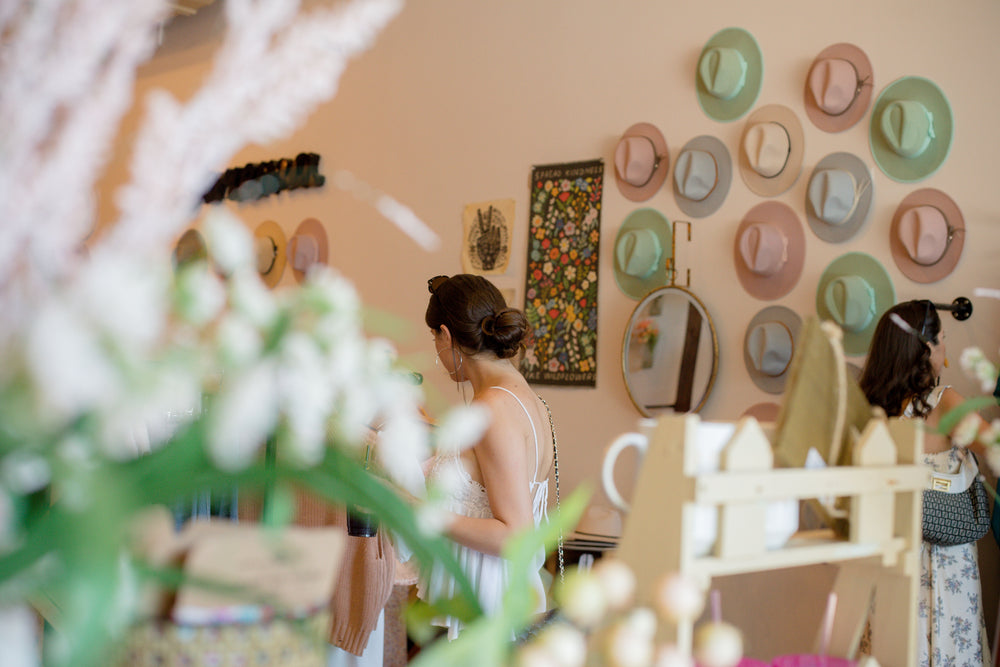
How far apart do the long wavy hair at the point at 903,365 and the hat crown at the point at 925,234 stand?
1.06ft

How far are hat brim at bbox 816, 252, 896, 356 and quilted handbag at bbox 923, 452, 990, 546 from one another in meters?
0.60

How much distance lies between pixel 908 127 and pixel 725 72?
30.0 inches

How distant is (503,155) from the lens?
451 cm

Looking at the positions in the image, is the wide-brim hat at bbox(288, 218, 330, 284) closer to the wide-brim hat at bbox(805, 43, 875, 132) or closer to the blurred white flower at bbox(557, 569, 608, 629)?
the wide-brim hat at bbox(805, 43, 875, 132)

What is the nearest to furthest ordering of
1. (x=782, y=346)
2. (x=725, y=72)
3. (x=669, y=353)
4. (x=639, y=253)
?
(x=782, y=346), (x=725, y=72), (x=669, y=353), (x=639, y=253)

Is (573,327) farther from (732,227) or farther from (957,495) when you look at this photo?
(957,495)

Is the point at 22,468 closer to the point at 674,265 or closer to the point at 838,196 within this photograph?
the point at 838,196

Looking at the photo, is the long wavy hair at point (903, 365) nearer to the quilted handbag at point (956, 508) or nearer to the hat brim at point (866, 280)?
the quilted handbag at point (956, 508)

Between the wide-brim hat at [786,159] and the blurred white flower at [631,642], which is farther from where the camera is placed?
the wide-brim hat at [786,159]

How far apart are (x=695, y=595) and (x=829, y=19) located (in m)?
3.23

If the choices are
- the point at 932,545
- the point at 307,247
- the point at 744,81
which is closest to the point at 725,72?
the point at 744,81

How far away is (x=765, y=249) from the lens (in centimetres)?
350

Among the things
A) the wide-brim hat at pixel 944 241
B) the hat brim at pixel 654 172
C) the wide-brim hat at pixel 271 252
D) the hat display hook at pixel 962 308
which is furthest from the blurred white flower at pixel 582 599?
the wide-brim hat at pixel 271 252

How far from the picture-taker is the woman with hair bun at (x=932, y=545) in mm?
2752
